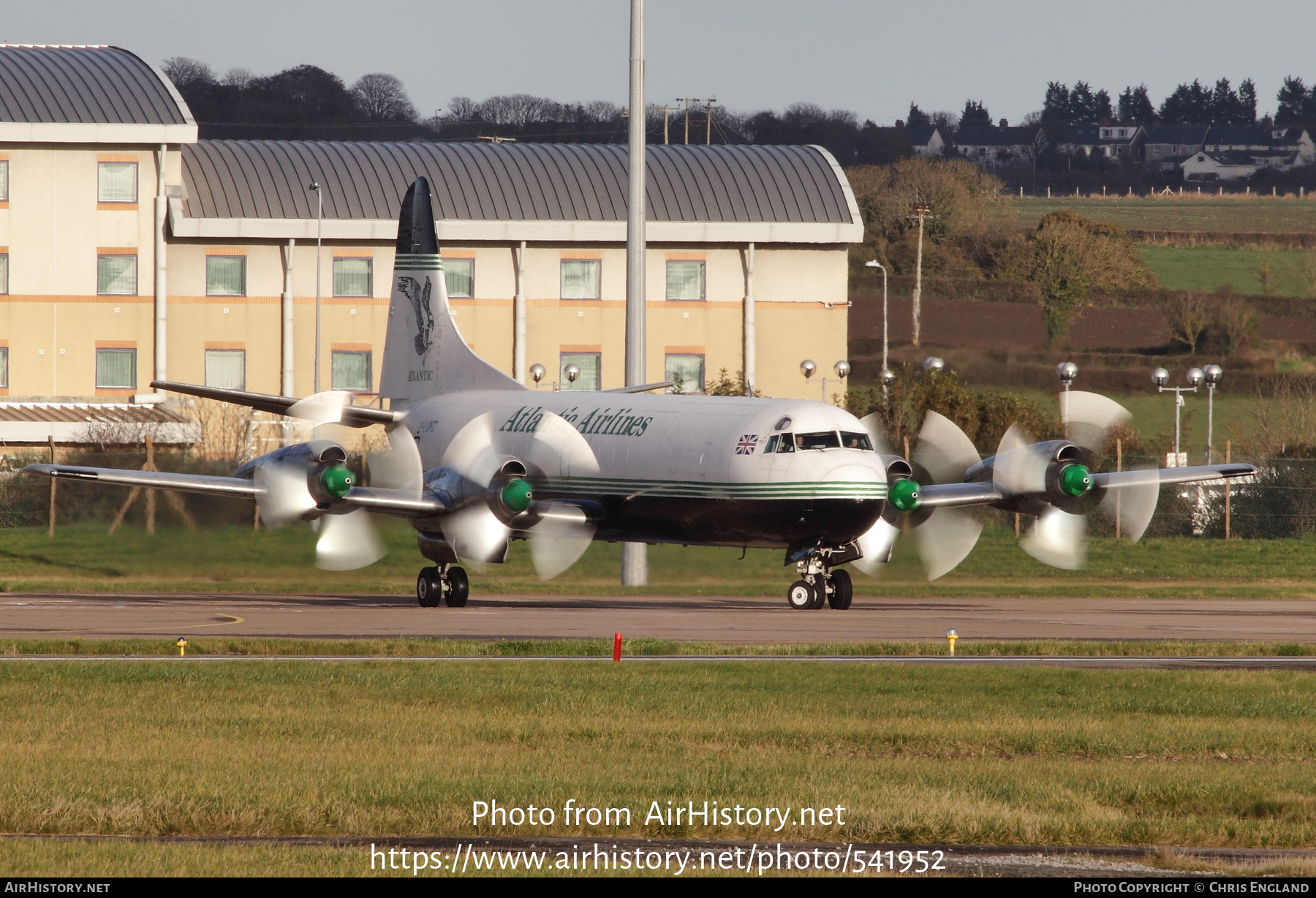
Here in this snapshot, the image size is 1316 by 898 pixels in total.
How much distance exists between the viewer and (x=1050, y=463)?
1340 inches

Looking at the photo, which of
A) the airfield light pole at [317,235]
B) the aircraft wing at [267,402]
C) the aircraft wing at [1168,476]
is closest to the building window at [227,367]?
the airfield light pole at [317,235]

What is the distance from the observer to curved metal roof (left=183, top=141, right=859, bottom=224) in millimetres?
71062

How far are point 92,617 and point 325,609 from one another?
15.3 feet

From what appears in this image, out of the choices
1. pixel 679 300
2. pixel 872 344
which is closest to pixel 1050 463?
pixel 679 300

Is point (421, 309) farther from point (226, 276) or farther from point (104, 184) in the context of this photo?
point (104, 184)

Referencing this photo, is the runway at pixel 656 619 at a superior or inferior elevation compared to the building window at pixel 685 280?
inferior

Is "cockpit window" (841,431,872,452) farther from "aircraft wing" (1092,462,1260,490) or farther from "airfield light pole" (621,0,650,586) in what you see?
"airfield light pole" (621,0,650,586)

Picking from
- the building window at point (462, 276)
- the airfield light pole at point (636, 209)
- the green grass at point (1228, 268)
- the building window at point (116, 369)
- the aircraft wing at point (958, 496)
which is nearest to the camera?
the aircraft wing at point (958, 496)

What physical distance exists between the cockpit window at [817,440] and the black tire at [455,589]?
25.2ft

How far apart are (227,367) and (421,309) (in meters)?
31.3

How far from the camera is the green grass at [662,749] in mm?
11906

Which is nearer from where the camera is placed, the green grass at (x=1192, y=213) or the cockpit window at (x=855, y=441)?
the cockpit window at (x=855, y=441)

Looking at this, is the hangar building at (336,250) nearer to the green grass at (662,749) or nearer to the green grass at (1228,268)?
the green grass at (1228,268)

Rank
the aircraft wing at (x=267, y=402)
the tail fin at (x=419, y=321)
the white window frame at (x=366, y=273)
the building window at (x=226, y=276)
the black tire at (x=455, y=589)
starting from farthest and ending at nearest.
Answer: the white window frame at (x=366, y=273)
the building window at (x=226, y=276)
the tail fin at (x=419, y=321)
the black tire at (x=455, y=589)
the aircraft wing at (x=267, y=402)
